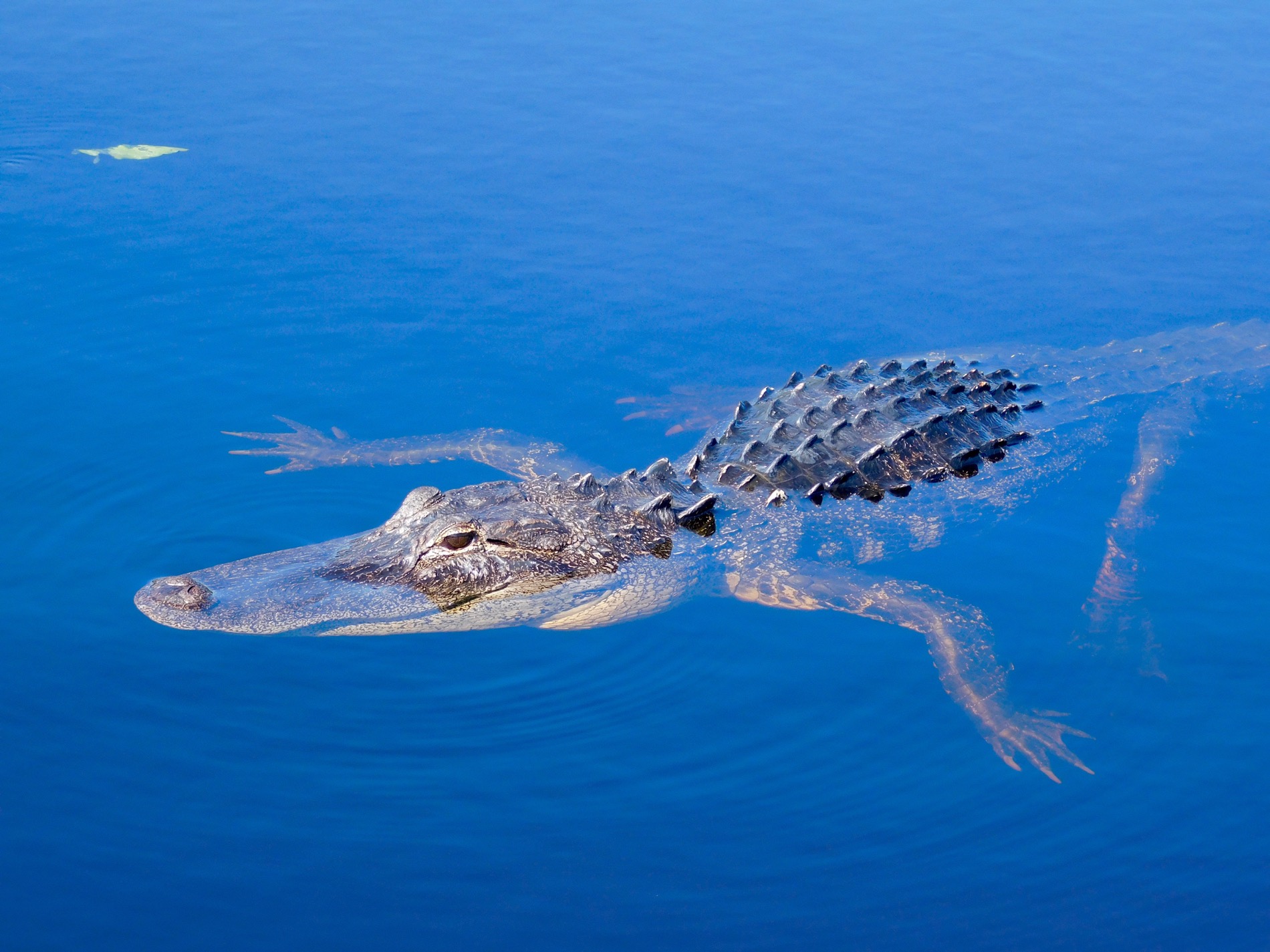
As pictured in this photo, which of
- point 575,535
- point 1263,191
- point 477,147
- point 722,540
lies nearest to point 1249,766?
point 722,540

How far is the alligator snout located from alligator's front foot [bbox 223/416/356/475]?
1.51 metres

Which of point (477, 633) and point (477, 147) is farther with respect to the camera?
point (477, 147)

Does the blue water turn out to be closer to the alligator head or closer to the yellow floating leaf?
the alligator head

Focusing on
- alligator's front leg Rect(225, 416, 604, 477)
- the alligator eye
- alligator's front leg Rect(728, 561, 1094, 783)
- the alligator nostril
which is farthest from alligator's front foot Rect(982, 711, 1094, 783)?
the alligator nostril

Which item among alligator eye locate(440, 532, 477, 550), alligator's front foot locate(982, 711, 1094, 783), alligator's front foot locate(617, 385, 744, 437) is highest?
alligator's front foot locate(617, 385, 744, 437)

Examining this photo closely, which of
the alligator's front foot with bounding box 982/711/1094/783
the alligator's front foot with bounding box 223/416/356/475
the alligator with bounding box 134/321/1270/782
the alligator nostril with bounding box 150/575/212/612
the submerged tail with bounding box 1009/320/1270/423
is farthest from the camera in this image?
the submerged tail with bounding box 1009/320/1270/423

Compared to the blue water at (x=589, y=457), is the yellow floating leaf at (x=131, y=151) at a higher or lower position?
higher

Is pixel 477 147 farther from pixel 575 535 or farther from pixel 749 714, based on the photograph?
pixel 749 714

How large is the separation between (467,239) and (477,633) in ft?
18.6

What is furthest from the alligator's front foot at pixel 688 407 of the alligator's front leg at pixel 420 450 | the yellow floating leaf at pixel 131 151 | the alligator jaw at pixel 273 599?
the yellow floating leaf at pixel 131 151

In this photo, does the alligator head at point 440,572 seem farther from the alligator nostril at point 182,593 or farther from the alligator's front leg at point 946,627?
the alligator's front leg at point 946,627

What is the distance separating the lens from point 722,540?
6863 millimetres

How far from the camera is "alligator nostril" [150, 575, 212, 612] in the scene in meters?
5.76

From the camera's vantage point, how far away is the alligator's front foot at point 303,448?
743 cm
